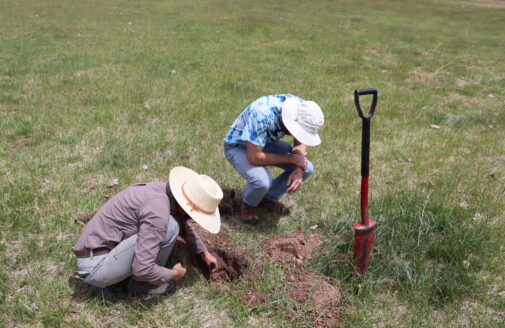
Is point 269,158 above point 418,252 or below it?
above

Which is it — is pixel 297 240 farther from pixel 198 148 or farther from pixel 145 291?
pixel 198 148

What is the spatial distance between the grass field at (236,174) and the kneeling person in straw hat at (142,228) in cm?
31

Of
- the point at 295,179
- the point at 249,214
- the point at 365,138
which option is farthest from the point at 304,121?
the point at 249,214

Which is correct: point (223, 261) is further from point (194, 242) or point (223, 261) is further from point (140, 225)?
point (140, 225)

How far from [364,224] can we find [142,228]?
1524 millimetres

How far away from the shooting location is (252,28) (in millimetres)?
15562

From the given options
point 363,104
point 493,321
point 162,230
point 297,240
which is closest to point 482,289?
point 493,321

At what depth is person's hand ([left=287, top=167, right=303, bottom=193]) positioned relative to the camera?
4012mm

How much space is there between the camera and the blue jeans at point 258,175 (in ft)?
13.3

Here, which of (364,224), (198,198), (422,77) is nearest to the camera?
(198,198)

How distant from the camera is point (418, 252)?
3.44 m

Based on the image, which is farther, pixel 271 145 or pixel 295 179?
pixel 271 145

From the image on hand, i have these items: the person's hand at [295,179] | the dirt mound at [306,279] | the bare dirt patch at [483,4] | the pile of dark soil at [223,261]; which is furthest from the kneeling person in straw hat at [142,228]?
the bare dirt patch at [483,4]

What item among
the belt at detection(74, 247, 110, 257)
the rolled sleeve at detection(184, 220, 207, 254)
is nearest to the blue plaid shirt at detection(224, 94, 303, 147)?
the rolled sleeve at detection(184, 220, 207, 254)
